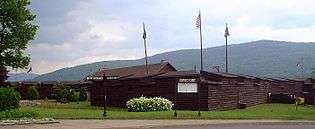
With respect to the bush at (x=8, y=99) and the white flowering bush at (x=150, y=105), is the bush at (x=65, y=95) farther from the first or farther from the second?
the bush at (x=8, y=99)

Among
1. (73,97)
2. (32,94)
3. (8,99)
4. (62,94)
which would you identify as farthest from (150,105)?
(32,94)

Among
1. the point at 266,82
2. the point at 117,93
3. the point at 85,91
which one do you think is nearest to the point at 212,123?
the point at 117,93

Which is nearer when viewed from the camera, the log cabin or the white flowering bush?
the white flowering bush

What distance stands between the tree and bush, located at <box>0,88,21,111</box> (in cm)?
679

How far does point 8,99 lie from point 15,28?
7818 mm

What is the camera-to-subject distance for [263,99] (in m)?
53.6

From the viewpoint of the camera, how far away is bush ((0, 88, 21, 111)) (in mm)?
29719

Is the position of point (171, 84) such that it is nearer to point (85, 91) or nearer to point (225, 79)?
point (225, 79)

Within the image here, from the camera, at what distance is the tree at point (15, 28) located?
Result: 36281mm

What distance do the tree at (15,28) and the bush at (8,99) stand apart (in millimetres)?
6791

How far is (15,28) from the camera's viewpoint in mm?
36562

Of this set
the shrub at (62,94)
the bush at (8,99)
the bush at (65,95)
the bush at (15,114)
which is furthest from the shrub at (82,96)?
the bush at (15,114)

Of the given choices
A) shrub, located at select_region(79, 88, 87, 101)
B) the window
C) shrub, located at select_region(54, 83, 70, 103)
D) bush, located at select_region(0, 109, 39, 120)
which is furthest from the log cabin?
shrub, located at select_region(79, 88, 87, 101)

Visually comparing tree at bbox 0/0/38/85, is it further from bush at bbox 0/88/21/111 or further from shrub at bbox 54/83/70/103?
shrub at bbox 54/83/70/103
